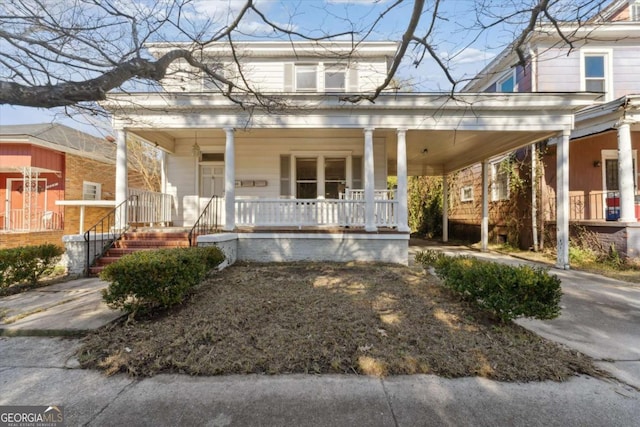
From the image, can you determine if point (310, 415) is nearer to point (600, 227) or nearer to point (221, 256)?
point (221, 256)

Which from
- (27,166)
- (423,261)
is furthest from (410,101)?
(27,166)

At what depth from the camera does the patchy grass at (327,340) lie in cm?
279

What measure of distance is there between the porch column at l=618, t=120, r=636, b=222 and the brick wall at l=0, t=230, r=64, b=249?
61.2 feet

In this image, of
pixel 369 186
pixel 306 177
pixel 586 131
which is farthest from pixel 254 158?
pixel 586 131

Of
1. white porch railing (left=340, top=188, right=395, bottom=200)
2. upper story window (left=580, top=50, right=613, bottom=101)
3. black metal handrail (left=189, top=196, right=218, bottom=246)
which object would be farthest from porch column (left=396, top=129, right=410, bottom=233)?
upper story window (left=580, top=50, right=613, bottom=101)

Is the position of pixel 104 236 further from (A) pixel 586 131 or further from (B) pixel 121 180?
(A) pixel 586 131

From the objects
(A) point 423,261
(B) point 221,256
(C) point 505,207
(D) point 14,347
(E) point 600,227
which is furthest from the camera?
(C) point 505,207

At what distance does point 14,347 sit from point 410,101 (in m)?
8.28

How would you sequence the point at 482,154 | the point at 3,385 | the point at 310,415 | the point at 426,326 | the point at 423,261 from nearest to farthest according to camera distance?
the point at 310,415 → the point at 3,385 → the point at 426,326 → the point at 423,261 → the point at 482,154

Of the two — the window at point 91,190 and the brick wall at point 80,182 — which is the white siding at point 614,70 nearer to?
the brick wall at point 80,182

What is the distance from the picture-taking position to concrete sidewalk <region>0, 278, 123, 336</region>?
3.60 meters

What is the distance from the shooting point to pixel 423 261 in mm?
7449

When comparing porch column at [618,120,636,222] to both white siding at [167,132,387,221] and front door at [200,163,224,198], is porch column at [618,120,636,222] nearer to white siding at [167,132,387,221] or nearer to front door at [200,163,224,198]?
white siding at [167,132,387,221]

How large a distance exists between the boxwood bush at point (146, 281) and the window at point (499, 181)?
12.1 metres
